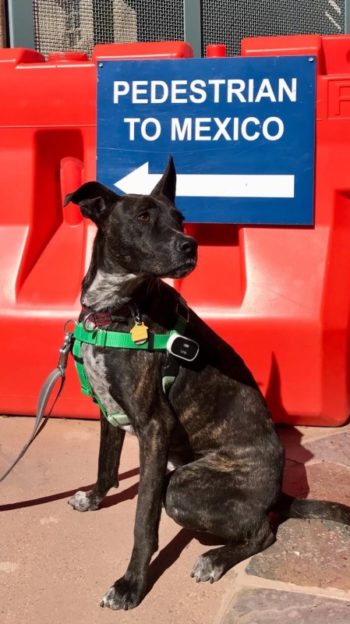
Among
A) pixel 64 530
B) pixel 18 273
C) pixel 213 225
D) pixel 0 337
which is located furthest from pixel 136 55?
pixel 64 530

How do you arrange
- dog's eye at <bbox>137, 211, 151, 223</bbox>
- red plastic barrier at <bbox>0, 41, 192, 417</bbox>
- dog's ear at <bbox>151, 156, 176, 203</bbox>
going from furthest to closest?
red plastic barrier at <bbox>0, 41, 192, 417</bbox>
dog's ear at <bbox>151, 156, 176, 203</bbox>
dog's eye at <bbox>137, 211, 151, 223</bbox>

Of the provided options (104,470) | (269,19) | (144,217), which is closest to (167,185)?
(144,217)

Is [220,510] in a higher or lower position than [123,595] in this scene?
higher

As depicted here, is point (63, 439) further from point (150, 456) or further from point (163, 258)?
point (163, 258)

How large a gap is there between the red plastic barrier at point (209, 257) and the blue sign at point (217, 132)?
10 cm

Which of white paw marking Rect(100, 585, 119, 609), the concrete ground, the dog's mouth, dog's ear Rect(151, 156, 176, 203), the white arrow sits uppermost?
dog's ear Rect(151, 156, 176, 203)

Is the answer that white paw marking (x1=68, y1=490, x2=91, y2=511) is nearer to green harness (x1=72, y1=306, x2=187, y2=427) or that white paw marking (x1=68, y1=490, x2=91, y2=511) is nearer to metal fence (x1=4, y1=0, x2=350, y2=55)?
green harness (x1=72, y1=306, x2=187, y2=427)

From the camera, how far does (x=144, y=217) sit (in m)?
2.86

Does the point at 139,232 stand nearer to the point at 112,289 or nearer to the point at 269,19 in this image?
the point at 112,289

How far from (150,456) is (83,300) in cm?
70

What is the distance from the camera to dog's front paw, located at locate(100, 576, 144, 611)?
2666mm

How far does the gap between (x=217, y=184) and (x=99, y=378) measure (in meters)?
1.55

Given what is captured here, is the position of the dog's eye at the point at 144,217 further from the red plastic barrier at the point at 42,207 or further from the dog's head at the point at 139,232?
the red plastic barrier at the point at 42,207

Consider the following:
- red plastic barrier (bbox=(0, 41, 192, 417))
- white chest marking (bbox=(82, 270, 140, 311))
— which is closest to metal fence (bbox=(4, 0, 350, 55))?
red plastic barrier (bbox=(0, 41, 192, 417))
